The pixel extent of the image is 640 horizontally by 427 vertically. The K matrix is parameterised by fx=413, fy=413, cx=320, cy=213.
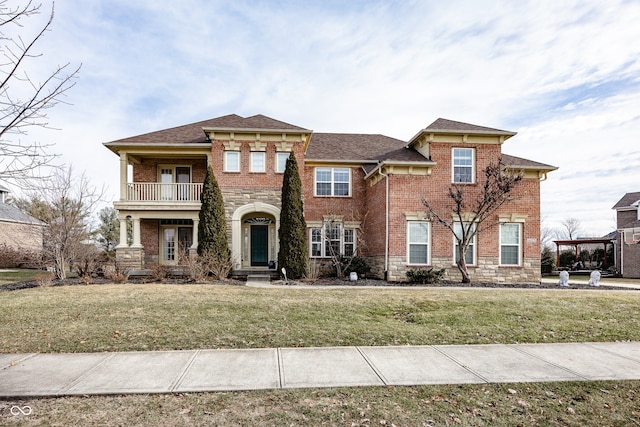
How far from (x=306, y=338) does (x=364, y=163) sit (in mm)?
14411

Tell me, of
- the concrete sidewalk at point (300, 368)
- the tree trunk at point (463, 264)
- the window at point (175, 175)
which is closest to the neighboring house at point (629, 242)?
the tree trunk at point (463, 264)

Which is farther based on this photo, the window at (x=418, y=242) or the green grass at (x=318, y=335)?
the window at (x=418, y=242)

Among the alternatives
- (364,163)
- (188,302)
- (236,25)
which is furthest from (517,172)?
(188,302)

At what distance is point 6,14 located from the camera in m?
4.28

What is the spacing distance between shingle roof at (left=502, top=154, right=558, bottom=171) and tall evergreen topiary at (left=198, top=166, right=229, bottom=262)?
41.8 feet

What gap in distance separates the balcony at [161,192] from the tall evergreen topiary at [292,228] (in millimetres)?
4642

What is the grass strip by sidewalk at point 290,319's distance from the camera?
7.30 meters

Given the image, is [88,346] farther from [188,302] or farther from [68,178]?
[68,178]

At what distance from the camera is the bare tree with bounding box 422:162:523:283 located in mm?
16438

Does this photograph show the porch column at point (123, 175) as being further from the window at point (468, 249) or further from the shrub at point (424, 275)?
the window at point (468, 249)

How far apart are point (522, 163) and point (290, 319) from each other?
48.1ft

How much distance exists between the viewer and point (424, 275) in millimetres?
16125

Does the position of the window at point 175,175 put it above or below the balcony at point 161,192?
above

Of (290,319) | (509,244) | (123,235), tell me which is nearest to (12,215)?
(123,235)
